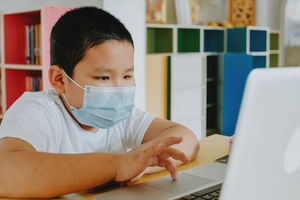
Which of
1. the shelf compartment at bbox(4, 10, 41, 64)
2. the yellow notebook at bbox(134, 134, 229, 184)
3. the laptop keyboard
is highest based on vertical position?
the shelf compartment at bbox(4, 10, 41, 64)

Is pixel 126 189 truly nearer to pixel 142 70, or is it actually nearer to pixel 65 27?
pixel 65 27

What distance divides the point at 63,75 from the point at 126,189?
0.46 m

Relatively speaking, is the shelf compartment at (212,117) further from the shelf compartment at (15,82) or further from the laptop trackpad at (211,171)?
the laptop trackpad at (211,171)

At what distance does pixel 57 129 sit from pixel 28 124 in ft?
0.49

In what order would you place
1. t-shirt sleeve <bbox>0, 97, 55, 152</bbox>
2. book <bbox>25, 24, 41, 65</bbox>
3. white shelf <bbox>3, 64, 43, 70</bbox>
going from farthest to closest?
book <bbox>25, 24, 41, 65</bbox>
white shelf <bbox>3, 64, 43, 70</bbox>
t-shirt sleeve <bbox>0, 97, 55, 152</bbox>

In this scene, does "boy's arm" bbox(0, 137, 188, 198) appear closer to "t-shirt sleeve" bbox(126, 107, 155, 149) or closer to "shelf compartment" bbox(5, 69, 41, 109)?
"t-shirt sleeve" bbox(126, 107, 155, 149)

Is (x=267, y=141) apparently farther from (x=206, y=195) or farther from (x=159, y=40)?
(x=159, y=40)

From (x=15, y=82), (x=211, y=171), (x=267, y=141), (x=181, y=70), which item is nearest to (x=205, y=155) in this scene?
(x=211, y=171)

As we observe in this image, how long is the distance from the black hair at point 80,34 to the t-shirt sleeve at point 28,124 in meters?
0.16

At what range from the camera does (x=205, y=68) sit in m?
4.64

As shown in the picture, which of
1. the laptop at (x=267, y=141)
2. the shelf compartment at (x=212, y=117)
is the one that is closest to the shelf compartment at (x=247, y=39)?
the shelf compartment at (x=212, y=117)

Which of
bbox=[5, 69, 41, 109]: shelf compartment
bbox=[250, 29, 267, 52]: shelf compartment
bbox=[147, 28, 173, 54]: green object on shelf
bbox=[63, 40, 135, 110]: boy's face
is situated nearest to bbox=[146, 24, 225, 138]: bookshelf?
bbox=[147, 28, 173, 54]: green object on shelf

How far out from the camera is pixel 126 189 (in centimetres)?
82

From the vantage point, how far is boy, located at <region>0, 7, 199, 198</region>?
783mm
